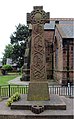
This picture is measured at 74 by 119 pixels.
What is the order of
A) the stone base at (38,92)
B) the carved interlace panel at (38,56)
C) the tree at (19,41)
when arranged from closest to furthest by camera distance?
the stone base at (38,92)
the carved interlace panel at (38,56)
the tree at (19,41)

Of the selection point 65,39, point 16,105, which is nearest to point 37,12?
point 16,105

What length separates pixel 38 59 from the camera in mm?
8844

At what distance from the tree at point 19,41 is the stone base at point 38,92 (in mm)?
47921

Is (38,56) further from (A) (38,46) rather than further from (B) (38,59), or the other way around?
(A) (38,46)

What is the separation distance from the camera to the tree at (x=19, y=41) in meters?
56.6

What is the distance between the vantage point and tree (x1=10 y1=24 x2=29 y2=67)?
5659 centimetres

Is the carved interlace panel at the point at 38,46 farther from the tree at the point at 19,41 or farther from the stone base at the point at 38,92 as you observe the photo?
the tree at the point at 19,41

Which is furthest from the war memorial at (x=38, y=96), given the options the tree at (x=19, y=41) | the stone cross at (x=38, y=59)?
the tree at (x=19, y=41)

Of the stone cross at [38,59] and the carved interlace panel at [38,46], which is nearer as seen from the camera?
the stone cross at [38,59]

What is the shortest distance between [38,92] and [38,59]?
1351 mm

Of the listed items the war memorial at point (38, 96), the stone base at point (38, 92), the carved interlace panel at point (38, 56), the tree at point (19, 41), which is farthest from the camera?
the tree at point (19, 41)

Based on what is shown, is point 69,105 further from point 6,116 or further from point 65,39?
point 65,39

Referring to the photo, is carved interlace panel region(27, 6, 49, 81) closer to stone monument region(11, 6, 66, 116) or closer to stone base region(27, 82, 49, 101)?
stone monument region(11, 6, 66, 116)

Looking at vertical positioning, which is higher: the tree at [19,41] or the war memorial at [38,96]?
the tree at [19,41]
